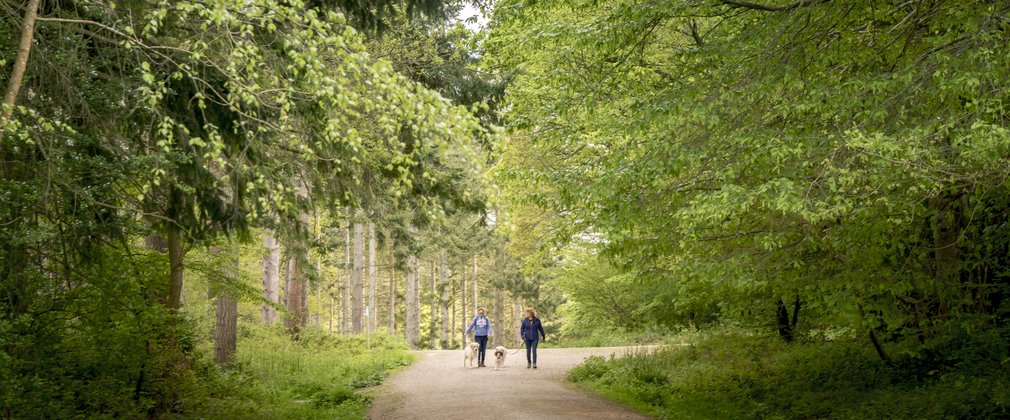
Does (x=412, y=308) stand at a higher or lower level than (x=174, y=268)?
lower

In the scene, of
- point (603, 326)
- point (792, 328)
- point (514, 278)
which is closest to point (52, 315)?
point (792, 328)

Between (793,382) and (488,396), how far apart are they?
16.5 ft

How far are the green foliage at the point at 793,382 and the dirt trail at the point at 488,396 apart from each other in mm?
709

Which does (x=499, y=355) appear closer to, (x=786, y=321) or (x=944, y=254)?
(x=786, y=321)

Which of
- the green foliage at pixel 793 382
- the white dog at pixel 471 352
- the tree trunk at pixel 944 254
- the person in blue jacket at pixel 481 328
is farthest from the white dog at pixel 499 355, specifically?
the tree trunk at pixel 944 254

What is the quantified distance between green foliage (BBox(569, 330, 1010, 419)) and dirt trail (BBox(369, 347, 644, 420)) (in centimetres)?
71

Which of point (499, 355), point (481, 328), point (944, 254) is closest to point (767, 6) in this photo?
point (944, 254)

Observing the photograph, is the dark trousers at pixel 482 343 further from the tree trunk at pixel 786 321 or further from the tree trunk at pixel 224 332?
the tree trunk at pixel 786 321

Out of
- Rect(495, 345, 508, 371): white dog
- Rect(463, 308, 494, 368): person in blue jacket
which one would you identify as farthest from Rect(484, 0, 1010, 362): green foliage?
Rect(463, 308, 494, 368): person in blue jacket

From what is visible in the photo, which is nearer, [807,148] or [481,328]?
[807,148]

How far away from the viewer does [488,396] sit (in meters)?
13.0

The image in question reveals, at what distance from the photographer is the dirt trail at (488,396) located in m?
11.2

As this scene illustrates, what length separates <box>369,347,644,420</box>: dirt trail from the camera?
11.2 metres

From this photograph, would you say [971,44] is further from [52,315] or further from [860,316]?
[52,315]
